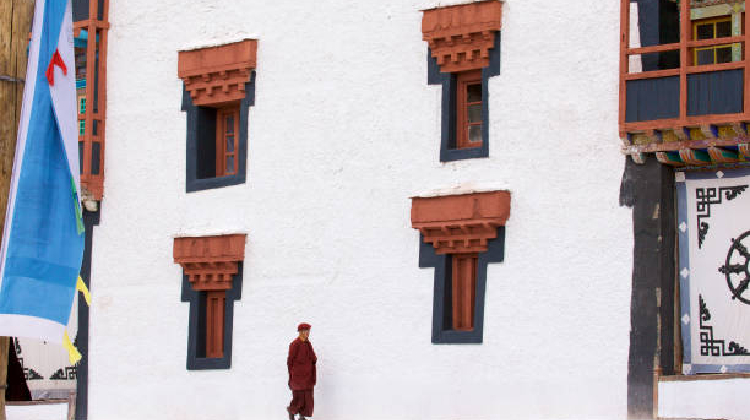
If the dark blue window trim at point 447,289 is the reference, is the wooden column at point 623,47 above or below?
above

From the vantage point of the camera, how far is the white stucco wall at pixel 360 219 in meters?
17.3

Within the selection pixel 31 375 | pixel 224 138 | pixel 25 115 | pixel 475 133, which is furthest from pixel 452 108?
pixel 25 115

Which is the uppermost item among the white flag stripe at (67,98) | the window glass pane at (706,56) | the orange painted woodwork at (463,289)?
the window glass pane at (706,56)

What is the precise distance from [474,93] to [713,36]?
306 centimetres

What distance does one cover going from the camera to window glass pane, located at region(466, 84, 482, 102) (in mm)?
18734

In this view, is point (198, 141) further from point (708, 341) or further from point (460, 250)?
point (708, 341)

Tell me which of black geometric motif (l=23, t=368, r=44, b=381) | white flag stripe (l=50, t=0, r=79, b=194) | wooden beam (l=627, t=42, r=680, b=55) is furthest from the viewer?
black geometric motif (l=23, t=368, r=44, b=381)

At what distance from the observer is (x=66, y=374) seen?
22703mm

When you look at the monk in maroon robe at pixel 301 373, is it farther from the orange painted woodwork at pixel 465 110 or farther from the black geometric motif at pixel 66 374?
the black geometric motif at pixel 66 374

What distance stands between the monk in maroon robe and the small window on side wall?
118 inches

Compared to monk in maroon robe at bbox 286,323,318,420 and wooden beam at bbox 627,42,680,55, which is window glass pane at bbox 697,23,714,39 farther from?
monk in maroon robe at bbox 286,323,318,420

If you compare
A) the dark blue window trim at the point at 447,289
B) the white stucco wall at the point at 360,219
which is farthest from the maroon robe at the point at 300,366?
the dark blue window trim at the point at 447,289

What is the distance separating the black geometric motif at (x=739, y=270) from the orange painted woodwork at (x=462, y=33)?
390 centimetres

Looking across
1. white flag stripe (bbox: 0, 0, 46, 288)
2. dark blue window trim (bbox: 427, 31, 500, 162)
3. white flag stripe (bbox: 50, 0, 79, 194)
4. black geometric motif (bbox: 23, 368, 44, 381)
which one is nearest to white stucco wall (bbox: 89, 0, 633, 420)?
dark blue window trim (bbox: 427, 31, 500, 162)
